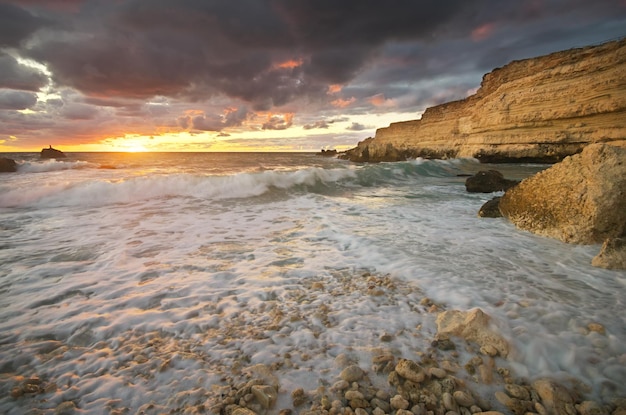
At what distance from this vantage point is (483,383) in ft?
5.87

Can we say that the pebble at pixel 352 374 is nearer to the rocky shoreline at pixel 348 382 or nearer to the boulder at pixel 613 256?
the rocky shoreline at pixel 348 382

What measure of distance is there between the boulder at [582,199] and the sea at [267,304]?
0.34 m

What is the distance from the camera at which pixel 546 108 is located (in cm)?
2077

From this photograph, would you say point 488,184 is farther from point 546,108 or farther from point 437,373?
point 546,108

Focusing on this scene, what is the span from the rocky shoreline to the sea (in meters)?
0.02

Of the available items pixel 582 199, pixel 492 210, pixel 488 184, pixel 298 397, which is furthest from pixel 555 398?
pixel 488 184

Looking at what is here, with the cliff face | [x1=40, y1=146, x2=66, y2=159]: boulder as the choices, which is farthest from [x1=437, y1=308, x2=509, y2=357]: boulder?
[x1=40, y1=146, x2=66, y2=159]: boulder

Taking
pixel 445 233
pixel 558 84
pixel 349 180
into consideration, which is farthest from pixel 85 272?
pixel 558 84

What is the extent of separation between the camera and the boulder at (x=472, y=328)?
2.09 metres

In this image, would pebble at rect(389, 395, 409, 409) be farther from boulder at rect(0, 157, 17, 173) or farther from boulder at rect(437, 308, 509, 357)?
boulder at rect(0, 157, 17, 173)

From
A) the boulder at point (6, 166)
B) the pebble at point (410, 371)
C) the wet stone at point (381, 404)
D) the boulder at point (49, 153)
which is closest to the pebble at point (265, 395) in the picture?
the wet stone at point (381, 404)

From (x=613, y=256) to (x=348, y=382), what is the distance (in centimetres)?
383

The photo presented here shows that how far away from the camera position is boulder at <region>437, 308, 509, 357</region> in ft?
6.85

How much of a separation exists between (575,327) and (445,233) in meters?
2.92
